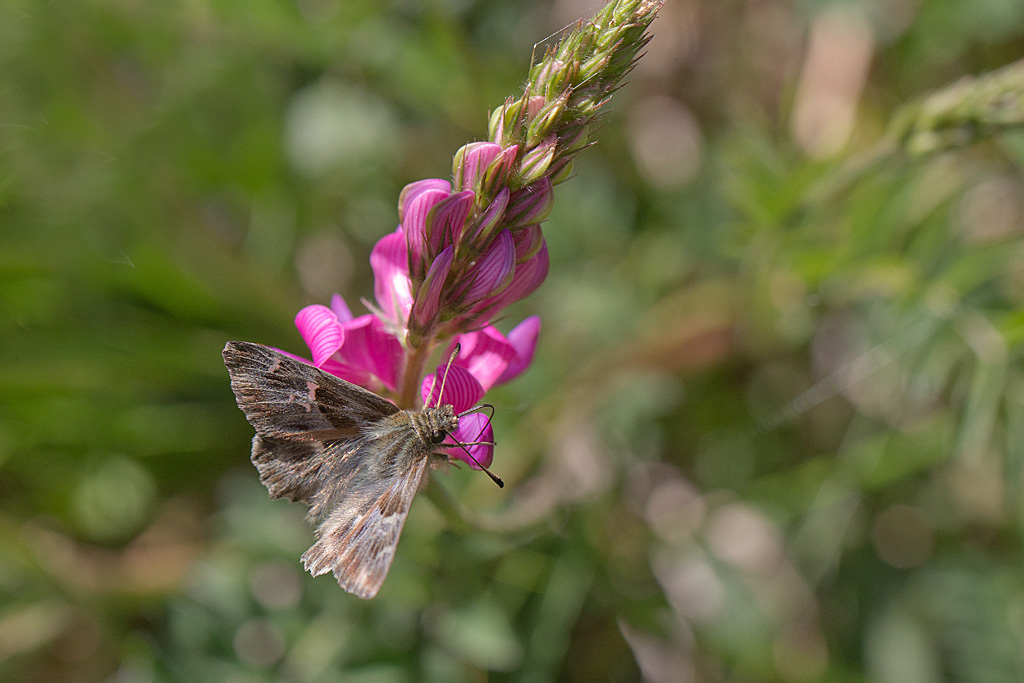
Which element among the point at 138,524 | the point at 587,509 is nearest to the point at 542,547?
the point at 587,509

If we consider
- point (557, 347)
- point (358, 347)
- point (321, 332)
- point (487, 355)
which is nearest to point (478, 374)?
point (487, 355)

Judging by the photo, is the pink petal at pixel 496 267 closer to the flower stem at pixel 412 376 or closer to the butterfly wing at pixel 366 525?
the flower stem at pixel 412 376

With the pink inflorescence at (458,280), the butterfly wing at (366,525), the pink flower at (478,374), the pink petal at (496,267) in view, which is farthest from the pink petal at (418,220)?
the butterfly wing at (366,525)

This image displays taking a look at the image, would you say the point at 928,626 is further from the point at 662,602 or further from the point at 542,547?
the point at 542,547

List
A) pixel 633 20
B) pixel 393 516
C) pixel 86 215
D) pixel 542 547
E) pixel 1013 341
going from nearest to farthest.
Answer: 1. pixel 393 516
2. pixel 633 20
3. pixel 1013 341
4. pixel 542 547
5. pixel 86 215

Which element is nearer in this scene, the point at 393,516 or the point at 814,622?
the point at 393,516

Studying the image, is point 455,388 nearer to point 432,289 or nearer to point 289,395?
point 432,289

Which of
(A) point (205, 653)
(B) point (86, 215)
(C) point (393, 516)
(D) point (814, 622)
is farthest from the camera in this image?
(D) point (814, 622)
